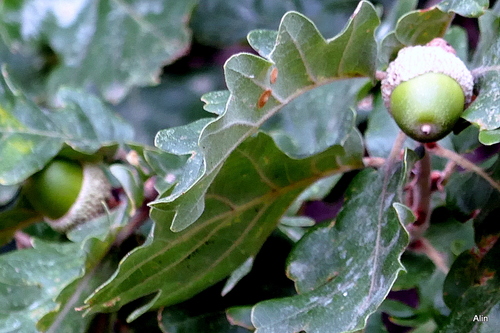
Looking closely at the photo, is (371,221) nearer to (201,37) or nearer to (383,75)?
(383,75)

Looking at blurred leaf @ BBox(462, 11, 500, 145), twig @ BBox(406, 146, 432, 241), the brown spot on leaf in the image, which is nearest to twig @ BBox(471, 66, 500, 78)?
blurred leaf @ BBox(462, 11, 500, 145)

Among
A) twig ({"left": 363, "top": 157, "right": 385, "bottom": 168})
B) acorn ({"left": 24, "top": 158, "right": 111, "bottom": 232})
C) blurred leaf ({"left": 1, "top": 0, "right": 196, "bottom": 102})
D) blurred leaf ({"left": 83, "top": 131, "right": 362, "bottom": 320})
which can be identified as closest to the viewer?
blurred leaf ({"left": 83, "top": 131, "right": 362, "bottom": 320})

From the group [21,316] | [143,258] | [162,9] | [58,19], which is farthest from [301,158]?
[58,19]

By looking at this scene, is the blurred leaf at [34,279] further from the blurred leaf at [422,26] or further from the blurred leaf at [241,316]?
the blurred leaf at [422,26]

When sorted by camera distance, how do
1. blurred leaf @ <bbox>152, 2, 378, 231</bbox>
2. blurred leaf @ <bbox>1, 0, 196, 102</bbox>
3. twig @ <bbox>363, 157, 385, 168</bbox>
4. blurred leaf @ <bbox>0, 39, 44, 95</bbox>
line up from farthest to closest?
blurred leaf @ <bbox>0, 39, 44, 95</bbox>
blurred leaf @ <bbox>1, 0, 196, 102</bbox>
twig @ <bbox>363, 157, 385, 168</bbox>
blurred leaf @ <bbox>152, 2, 378, 231</bbox>

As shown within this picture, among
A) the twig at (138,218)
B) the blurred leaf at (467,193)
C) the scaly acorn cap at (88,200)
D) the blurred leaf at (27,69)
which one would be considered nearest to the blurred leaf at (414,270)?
the blurred leaf at (467,193)

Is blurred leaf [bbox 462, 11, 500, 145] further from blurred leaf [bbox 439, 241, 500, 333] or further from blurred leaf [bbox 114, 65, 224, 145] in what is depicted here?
blurred leaf [bbox 114, 65, 224, 145]
